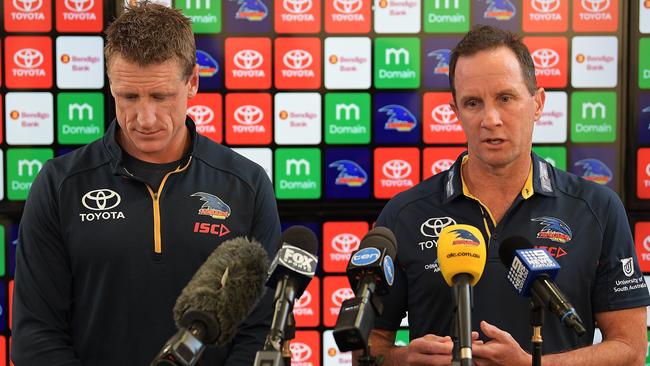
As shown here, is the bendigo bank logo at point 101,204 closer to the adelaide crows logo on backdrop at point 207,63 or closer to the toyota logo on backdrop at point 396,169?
the adelaide crows logo on backdrop at point 207,63

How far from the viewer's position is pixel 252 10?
2.76 m

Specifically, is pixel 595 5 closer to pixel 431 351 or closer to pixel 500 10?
pixel 500 10

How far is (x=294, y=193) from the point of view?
9.24 ft

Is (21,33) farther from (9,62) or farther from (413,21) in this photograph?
(413,21)

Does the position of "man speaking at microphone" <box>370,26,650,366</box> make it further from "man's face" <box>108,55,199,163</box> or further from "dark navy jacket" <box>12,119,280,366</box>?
"man's face" <box>108,55,199,163</box>

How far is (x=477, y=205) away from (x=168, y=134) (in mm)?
712

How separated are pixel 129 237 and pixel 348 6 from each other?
4.65 feet

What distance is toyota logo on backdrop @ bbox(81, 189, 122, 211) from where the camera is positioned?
1.68 meters

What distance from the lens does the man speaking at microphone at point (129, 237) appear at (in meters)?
1.62

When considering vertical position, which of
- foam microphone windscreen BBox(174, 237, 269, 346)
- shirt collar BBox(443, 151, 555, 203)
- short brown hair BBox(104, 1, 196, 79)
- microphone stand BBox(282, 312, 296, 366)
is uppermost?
short brown hair BBox(104, 1, 196, 79)

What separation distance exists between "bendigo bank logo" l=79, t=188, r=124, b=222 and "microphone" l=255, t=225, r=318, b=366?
616mm

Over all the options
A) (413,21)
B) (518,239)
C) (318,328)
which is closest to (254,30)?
(413,21)

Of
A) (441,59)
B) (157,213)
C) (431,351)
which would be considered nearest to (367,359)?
(431,351)

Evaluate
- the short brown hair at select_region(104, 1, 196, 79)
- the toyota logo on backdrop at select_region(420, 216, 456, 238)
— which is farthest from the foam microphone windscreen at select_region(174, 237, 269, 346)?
the toyota logo on backdrop at select_region(420, 216, 456, 238)
